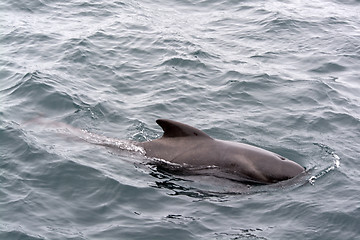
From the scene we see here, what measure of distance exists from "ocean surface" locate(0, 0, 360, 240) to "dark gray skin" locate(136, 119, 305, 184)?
0.88 feet

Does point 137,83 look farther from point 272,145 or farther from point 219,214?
point 219,214

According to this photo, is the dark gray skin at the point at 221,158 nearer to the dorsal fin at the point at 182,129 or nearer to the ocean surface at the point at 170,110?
the dorsal fin at the point at 182,129

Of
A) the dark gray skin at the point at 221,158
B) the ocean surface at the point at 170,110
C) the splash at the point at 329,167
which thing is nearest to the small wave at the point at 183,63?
the ocean surface at the point at 170,110

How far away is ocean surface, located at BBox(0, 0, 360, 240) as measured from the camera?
9945 millimetres

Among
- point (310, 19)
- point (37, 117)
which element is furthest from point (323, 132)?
point (310, 19)

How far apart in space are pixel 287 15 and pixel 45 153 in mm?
14306

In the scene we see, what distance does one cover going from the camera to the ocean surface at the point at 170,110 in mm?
9945

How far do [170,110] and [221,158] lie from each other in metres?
4.17

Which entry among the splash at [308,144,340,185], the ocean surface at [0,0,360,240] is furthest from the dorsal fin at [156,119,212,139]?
the splash at [308,144,340,185]

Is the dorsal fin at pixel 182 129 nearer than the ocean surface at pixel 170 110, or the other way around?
the ocean surface at pixel 170 110

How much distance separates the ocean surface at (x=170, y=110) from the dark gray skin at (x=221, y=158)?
27 cm

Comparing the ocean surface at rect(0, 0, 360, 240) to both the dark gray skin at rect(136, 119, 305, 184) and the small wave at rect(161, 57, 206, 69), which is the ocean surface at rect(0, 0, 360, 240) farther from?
the dark gray skin at rect(136, 119, 305, 184)

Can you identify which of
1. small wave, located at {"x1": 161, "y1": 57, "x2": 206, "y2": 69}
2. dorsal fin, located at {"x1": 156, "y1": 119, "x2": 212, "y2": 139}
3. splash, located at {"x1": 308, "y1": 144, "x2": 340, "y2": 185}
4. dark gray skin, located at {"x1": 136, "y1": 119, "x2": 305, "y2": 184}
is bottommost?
small wave, located at {"x1": 161, "y1": 57, "x2": 206, "y2": 69}

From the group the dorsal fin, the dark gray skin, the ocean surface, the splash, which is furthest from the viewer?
the dorsal fin
